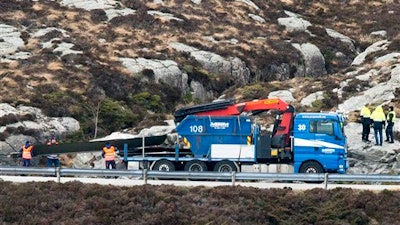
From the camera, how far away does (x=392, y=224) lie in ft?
78.3

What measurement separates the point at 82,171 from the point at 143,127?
12.3m

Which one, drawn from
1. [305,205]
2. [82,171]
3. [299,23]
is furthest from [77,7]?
[305,205]

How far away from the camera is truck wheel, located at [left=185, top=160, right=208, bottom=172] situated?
3069 centimetres

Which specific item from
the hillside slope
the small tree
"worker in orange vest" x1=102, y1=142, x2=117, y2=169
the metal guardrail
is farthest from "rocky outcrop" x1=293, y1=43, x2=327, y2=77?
the metal guardrail

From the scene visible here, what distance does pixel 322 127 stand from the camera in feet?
98.3

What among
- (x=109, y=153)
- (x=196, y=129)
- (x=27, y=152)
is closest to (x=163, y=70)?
(x=27, y=152)

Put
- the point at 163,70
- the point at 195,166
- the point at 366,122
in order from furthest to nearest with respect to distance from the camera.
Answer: the point at 163,70 < the point at 366,122 < the point at 195,166

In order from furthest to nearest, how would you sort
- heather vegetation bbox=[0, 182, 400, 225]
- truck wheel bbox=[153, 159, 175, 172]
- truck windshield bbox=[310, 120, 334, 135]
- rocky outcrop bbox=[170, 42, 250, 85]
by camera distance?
rocky outcrop bbox=[170, 42, 250, 85] → truck wheel bbox=[153, 159, 175, 172] → truck windshield bbox=[310, 120, 334, 135] → heather vegetation bbox=[0, 182, 400, 225]

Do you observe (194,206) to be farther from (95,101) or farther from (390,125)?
(95,101)

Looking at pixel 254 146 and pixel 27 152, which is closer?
pixel 254 146

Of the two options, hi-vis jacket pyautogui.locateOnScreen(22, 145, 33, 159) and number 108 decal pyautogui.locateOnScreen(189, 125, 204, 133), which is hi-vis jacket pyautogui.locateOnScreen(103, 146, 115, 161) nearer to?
number 108 decal pyautogui.locateOnScreen(189, 125, 204, 133)

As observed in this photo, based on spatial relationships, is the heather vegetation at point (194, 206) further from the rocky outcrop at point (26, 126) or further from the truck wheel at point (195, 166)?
the rocky outcrop at point (26, 126)

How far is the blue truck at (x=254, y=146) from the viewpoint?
2986 centimetres

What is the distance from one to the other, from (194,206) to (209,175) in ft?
Result: 8.67
